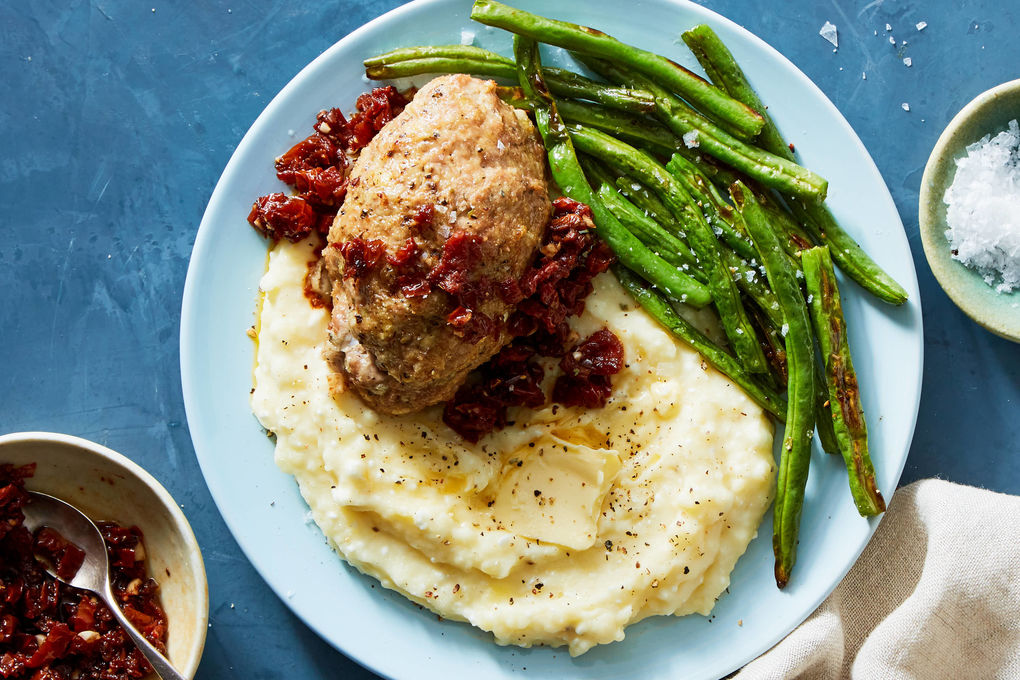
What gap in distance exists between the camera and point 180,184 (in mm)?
6051

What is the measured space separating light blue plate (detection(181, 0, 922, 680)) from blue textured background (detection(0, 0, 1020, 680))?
0.67 metres

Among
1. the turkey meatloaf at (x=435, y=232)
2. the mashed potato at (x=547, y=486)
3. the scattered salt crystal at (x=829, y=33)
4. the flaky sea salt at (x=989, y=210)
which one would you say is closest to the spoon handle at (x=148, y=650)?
the mashed potato at (x=547, y=486)

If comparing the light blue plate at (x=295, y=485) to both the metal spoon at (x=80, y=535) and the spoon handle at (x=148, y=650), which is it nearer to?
the spoon handle at (x=148, y=650)

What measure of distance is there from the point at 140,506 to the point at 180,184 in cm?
247

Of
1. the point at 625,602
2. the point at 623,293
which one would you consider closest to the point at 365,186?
the point at 623,293

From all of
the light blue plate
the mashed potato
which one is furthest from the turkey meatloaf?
the light blue plate

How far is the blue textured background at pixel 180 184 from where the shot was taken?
594cm

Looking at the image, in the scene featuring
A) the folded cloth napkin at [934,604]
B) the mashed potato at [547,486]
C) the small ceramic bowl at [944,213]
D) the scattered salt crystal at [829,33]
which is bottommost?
the folded cloth napkin at [934,604]

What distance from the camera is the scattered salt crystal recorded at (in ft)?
19.4

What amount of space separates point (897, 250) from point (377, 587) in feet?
14.3

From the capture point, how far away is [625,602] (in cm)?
517

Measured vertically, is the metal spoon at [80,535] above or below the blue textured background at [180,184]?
below

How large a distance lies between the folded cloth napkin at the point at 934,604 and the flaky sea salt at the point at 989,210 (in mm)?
1629

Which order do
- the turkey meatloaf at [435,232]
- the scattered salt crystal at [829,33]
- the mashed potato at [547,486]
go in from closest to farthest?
1. the turkey meatloaf at [435,232]
2. the mashed potato at [547,486]
3. the scattered salt crystal at [829,33]
